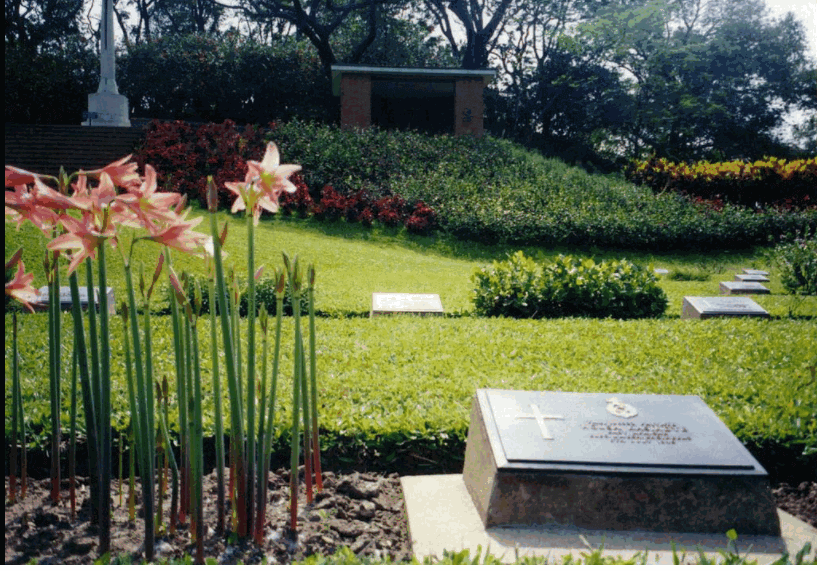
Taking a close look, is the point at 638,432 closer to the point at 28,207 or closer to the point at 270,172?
the point at 270,172

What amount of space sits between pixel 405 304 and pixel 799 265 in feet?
12.7

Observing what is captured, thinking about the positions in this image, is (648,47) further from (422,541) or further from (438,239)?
(422,541)

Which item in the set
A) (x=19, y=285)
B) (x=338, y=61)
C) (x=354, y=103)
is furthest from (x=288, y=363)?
(x=338, y=61)

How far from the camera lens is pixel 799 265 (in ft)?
19.4

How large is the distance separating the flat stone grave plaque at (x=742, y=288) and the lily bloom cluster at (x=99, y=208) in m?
5.50

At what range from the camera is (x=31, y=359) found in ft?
10.3

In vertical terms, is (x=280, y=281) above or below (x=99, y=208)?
below

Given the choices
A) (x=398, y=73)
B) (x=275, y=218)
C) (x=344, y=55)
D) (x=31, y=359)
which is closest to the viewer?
(x=31, y=359)

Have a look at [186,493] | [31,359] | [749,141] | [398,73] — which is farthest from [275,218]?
[398,73]

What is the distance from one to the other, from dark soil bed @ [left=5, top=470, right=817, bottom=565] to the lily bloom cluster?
807mm

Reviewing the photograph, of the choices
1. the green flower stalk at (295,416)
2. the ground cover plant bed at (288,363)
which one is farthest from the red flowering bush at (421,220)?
the green flower stalk at (295,416)

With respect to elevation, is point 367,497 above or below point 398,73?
below

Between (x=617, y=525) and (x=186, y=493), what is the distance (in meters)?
1.16

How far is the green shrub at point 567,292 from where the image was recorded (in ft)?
15.6
